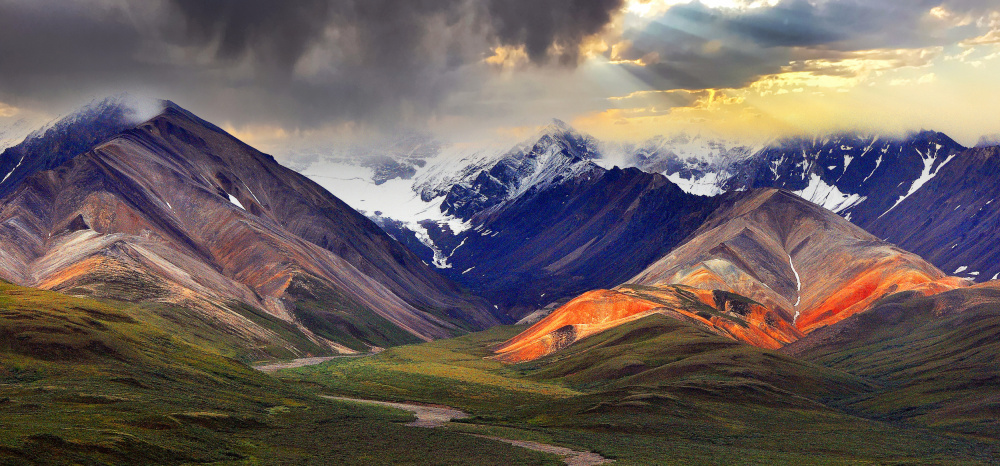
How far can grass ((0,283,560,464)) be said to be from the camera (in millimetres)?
80688

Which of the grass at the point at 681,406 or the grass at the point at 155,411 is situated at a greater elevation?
the grass at the point at 681,406

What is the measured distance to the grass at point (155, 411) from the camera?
80688 millimetres

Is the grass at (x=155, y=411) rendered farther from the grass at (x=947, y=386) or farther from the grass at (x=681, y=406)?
the grass at (x=947, y=386)

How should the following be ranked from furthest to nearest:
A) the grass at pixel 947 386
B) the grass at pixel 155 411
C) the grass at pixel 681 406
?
1. the grass at pixel 947 386
2. the grass at pixel 681 406
3. the grass at pixel 155 411

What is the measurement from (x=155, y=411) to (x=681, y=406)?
7366cm

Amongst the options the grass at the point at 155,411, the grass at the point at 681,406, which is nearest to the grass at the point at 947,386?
the grass at the point at 681,406

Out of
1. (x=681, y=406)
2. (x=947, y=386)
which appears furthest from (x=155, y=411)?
(x=947, y=386)

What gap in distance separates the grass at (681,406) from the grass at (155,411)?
15523mm

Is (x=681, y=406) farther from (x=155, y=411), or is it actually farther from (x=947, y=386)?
(x=155, y=411)

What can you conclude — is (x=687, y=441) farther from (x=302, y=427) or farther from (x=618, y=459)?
(x=302, y=427)

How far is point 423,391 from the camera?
168 m

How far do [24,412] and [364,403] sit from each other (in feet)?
205

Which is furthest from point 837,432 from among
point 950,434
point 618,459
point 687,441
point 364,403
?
point 364,403

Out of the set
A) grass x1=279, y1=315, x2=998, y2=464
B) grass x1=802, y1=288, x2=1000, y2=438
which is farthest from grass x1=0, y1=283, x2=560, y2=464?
grass x1=802, y1=288, x2=1000, y2=438
